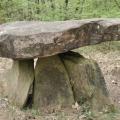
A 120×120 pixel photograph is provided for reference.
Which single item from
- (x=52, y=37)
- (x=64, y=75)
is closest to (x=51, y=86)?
(x=64, y=75)

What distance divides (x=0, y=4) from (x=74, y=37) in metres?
7.74

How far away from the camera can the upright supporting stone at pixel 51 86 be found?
497 cm

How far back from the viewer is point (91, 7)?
10406 mm

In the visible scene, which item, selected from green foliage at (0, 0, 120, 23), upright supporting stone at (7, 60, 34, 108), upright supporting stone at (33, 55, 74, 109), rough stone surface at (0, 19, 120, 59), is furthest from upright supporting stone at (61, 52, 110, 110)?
green foliage at (0, 0, 120, 23)

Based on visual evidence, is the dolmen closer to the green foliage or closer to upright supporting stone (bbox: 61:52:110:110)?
upright supporting stone (bbox: 61:52:110:110)

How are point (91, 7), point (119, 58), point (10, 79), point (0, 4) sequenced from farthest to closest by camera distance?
1. point (0, 4)
2. point (91, 7)
3. point (119, 58)
4. point (10, 79)

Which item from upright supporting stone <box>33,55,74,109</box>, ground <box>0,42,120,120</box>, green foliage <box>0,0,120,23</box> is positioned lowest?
ground <box>0,42,120,120</box>

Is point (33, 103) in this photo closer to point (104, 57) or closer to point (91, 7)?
point (104, 57)

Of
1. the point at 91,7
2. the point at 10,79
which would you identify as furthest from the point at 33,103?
the point at 91,7

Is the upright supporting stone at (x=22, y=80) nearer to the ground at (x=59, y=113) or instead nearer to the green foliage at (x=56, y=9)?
the ground at (x=59, y=113)

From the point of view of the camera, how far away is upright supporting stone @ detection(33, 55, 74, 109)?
4.97 meters

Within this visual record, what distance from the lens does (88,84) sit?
4938mm

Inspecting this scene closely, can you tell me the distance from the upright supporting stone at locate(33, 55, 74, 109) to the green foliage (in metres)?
5.03

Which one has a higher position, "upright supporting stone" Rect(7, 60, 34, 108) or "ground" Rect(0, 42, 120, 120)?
"upright supporting stone" Rect(7, 60, 34, 108)
